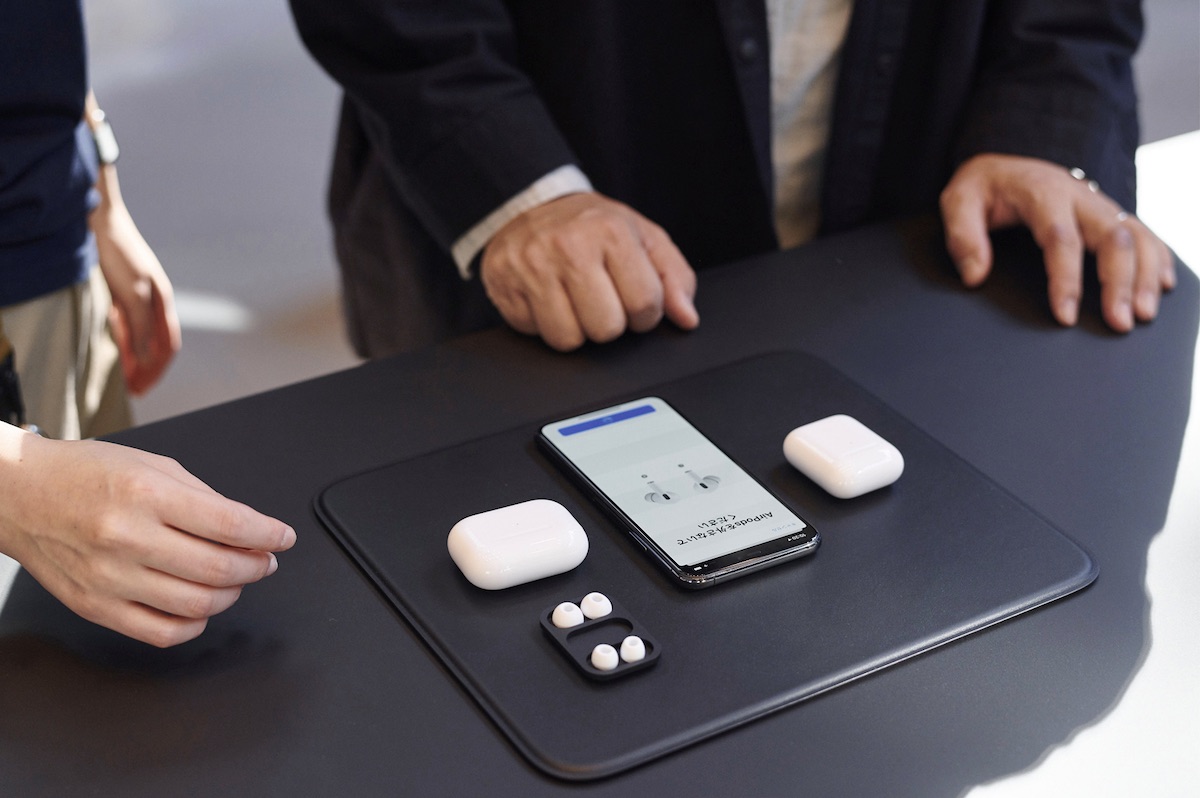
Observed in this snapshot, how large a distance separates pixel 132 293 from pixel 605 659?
2.48 feet

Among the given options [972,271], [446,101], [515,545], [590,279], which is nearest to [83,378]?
[446,101]

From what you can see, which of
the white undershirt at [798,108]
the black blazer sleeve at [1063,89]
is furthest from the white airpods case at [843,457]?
the black blazer sleeve at [1063,89]

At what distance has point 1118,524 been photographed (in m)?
0.65

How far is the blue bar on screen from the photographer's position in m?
0.69

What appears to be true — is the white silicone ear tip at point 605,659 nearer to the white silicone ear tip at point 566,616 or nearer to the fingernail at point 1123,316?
the white silicone ear tip at point 566,616

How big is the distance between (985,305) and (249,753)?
596mm

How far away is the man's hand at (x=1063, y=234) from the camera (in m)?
0.85

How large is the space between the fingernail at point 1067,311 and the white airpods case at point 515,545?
1.40 feet

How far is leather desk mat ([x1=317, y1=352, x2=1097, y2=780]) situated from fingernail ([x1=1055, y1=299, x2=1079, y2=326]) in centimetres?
20

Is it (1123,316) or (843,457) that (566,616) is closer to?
(843,457)

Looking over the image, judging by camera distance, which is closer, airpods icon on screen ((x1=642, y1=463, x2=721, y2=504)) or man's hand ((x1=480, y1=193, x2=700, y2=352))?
airpods icon on screen ((x1=642, y1=463, x2=721, y2=504))

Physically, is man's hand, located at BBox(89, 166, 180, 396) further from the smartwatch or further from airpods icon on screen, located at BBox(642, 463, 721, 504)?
airpods icon on screen, located at BBox(642, 463, 721, 504)

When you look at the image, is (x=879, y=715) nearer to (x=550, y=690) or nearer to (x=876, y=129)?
(x=550, y=690)

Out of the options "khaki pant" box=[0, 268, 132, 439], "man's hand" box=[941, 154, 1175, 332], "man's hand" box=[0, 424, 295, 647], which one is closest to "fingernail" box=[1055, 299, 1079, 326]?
"man's hand" box=[941, 154, 1175, 332]
